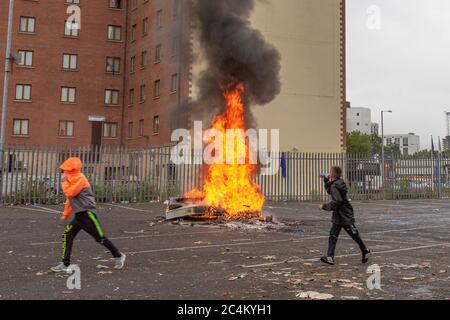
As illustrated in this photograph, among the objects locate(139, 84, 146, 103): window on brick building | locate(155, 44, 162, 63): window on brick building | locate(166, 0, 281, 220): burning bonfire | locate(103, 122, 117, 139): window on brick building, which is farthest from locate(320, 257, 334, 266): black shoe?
locate(103, 122, 117, 139): window on brick building

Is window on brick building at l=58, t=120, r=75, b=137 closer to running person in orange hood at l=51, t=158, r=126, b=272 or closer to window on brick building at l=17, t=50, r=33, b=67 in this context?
window on brick building at l=17, t=50, r=33, b=67

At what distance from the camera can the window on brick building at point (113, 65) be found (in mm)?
41431

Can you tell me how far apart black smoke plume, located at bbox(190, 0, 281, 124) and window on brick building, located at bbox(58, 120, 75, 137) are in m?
27.6

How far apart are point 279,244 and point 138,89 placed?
31.6 m

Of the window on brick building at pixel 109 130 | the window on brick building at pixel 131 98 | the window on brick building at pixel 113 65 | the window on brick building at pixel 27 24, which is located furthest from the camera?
the window on brick building at pixel 113 65

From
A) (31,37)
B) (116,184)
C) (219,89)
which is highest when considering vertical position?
(31,37)

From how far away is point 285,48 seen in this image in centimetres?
3183

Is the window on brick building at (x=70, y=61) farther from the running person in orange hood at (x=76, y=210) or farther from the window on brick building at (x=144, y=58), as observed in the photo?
the running person in orange hood at (x=76, y=210)

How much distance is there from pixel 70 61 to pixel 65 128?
5589 millimetres

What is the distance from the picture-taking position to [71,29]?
40.4 meters

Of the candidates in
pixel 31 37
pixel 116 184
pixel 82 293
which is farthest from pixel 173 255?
pixel 31 37

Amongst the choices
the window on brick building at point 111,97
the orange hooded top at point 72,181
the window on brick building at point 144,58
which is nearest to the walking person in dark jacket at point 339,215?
the orange hooded top at point 72,181

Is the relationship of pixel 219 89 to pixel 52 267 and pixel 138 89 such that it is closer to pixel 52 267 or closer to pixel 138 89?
pixel 52 267

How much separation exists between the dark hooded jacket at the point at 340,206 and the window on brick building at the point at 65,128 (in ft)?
115
